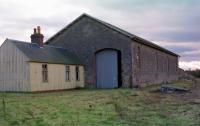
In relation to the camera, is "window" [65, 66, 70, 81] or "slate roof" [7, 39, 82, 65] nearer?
"slate roof" [7, 39, 82, 65]

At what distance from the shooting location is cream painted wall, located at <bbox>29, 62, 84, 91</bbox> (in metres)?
30.6

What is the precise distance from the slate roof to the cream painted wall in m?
0.44

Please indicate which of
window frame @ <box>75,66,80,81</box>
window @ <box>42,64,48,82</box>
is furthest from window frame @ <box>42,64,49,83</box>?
window frame @ <box>75,66,80,81</box>

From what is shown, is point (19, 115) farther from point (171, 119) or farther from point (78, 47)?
point (78, 47)

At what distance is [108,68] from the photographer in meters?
38.2

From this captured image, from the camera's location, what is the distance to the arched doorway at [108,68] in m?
37.7

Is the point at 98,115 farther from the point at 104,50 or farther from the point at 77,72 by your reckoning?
the point at 104,50

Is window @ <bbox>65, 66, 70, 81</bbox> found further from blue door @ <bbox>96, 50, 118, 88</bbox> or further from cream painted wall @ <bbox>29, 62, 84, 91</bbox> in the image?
blue door @ <bbox>96, 50, 118, 88</bbox>

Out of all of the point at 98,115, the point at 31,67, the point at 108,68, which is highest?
the point at 108,68

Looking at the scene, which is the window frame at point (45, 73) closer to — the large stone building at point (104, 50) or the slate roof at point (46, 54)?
the slate roof at point (46, 54)

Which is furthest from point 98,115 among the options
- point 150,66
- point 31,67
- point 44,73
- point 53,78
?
point 150,66

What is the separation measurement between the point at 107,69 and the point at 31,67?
9707 mm

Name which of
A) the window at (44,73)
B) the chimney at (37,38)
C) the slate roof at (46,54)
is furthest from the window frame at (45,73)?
the chimney at (37,38)

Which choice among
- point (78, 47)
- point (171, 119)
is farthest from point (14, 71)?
point (171, 119)
